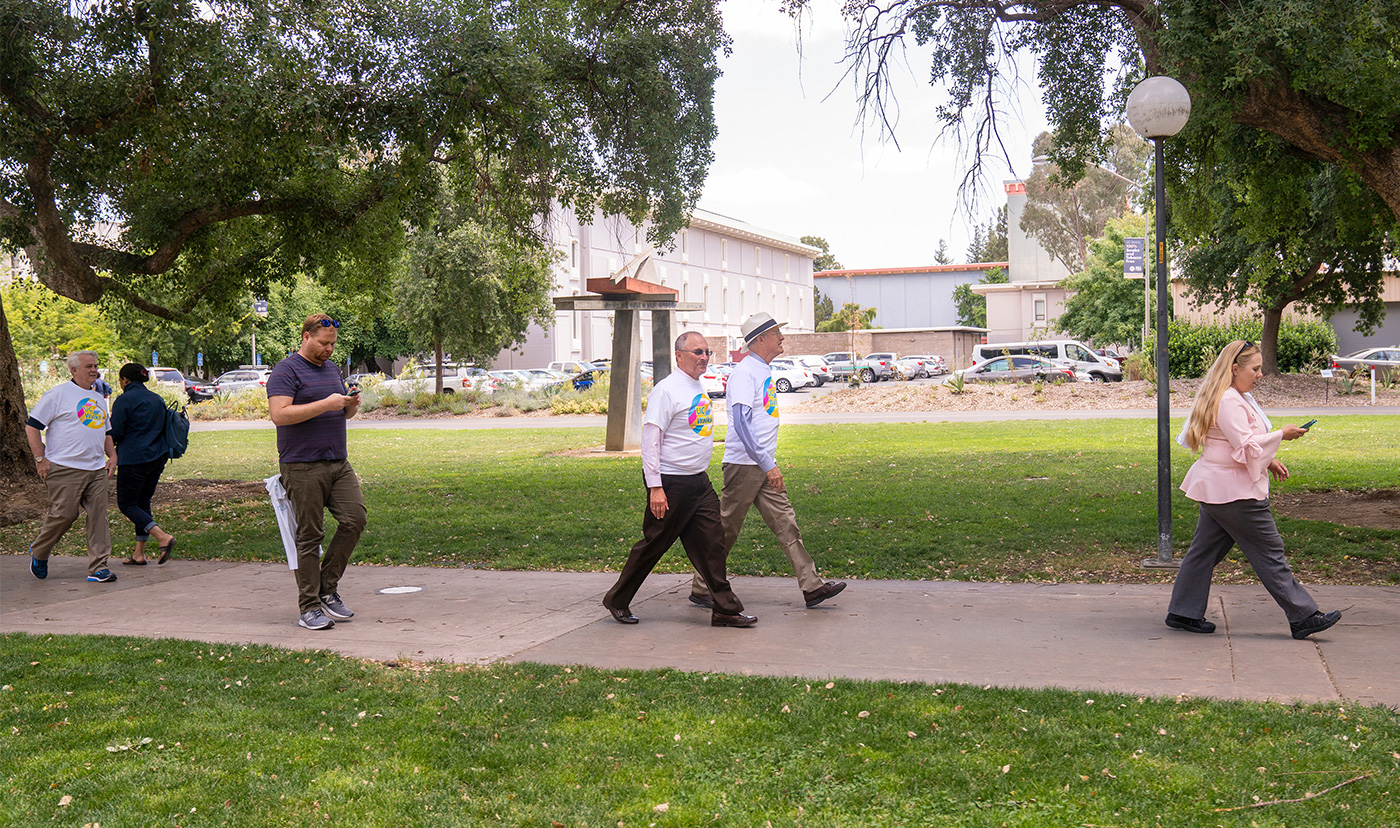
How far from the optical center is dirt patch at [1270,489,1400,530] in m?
9.70

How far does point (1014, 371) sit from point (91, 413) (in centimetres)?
→ 3231

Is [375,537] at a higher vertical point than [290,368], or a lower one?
lower

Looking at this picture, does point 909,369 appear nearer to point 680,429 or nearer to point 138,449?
point 138,449

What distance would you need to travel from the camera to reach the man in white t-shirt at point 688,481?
6688 millimetres

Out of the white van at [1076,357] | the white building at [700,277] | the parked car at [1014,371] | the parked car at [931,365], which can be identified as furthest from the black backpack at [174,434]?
the parked car at [931,365]

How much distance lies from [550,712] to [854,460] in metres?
11.7

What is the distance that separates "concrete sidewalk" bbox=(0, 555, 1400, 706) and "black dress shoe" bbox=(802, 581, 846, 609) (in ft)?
0.21

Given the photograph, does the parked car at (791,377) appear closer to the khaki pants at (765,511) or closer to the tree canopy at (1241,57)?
the tree canopy at (1241,57)

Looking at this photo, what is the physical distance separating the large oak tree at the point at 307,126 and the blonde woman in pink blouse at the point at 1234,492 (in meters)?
6.46

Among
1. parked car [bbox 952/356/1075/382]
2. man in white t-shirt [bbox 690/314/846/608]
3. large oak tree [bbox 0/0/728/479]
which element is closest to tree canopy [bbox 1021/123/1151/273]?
parked car [bbox 952/356/1075/382]

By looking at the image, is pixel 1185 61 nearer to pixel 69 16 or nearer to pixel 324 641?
pixel 324 641

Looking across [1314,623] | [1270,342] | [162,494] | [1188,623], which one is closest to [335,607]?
[1188,623]

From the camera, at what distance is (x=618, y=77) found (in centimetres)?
1263

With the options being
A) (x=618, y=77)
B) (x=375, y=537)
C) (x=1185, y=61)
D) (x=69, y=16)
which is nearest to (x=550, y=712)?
(x=375, y=537)
